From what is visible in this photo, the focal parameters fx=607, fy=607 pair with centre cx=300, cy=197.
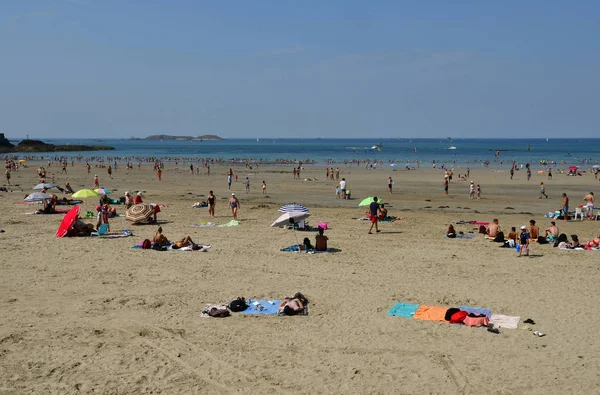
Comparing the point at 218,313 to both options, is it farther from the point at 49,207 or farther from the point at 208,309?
the point at 49,207

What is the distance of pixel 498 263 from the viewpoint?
16453 mm

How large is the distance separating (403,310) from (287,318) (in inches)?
92.1

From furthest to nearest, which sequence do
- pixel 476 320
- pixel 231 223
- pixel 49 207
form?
pixel 49 207 → pixel 231 223 → pixel 476 320

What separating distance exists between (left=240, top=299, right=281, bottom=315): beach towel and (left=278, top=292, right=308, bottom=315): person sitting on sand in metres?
0.17

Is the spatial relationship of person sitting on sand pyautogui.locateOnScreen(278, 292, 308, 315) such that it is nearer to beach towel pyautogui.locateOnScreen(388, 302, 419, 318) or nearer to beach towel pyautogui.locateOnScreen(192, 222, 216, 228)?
beach towel pyautogui.locateOnScreen(388, 302, 419, 318)

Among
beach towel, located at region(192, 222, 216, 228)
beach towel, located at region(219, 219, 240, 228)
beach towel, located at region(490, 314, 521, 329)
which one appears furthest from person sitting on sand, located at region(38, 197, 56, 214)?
beach towel, located at region(490, 314, 521, 329)

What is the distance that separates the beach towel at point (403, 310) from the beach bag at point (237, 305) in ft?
9.48

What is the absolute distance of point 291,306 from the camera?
11.9 meters

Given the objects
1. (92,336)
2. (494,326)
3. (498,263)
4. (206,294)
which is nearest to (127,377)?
(92,336)

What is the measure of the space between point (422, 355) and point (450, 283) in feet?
15.7

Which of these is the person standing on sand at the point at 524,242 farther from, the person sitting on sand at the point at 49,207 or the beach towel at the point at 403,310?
the person sitting on sand at the point at 49,207

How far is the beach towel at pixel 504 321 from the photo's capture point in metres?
11.1

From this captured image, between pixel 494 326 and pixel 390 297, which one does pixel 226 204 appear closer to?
pixel 390 297

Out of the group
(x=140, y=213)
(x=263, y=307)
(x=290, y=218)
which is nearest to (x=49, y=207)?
(x=140, y=213)
